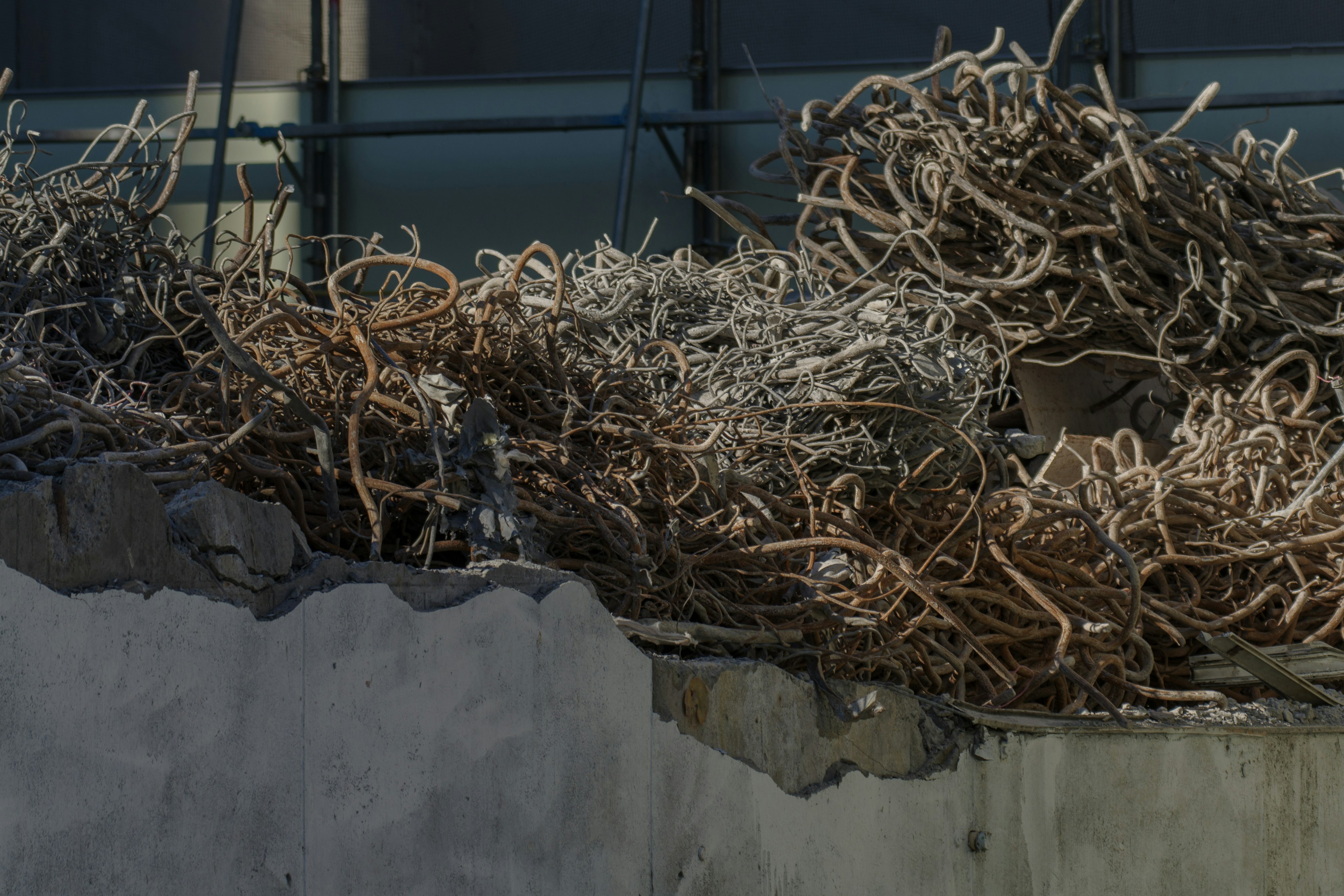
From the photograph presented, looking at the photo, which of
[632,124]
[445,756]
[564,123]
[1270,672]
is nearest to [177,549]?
[445,756]

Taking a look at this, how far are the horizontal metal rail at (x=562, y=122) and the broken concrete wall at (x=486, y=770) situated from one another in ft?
17.3

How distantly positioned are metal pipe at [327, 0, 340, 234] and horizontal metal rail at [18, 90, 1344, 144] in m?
0.24

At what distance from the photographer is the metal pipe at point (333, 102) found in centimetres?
845

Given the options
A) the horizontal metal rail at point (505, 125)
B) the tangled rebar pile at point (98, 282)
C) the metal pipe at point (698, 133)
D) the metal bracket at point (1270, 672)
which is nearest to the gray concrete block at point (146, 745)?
the tangled rebar pile at point (98, 282)

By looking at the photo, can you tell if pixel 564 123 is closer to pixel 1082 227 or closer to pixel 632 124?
pixel 632 124

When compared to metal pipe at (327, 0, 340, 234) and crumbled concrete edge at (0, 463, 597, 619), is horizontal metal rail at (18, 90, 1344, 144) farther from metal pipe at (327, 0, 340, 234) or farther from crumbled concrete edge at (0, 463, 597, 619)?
crumbled concrete edge at (0, 463, 597, 619)

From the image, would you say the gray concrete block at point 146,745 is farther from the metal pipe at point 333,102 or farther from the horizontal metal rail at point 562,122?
the metal pipe at point 333,102

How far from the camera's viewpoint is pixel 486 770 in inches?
85.1

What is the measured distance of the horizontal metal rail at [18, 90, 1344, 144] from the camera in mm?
7863

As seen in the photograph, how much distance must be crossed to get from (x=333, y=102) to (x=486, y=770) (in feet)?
23.2

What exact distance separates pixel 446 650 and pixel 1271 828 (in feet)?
8.87

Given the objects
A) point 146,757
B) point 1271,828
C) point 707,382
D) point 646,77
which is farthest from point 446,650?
point 646,77

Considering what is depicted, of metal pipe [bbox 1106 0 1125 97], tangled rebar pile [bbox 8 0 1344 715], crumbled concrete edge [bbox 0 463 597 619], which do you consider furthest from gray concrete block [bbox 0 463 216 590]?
metal pipe [bbox 1106 0 1125 97]

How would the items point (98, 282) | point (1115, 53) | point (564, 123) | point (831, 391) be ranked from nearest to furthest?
point (98, 282)
point (831, 391)
point (564, 123)
point (1115, 53)
